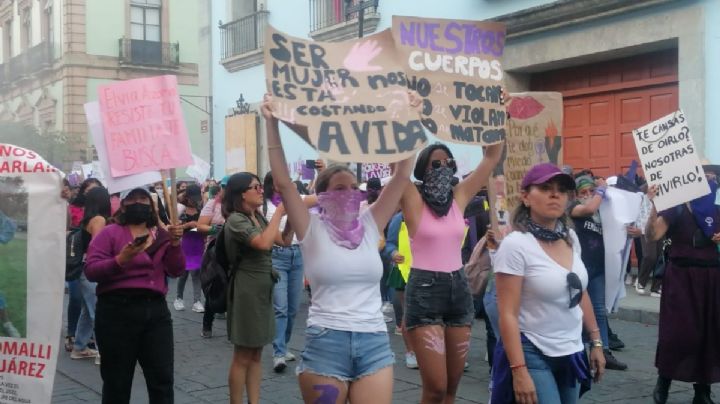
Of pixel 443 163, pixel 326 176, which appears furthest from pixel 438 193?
pixel 326 176

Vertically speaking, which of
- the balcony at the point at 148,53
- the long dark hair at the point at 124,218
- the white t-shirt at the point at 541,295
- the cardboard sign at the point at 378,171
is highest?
the balcony at the point at 148,53

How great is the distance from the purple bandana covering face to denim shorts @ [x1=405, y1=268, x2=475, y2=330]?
0.87m

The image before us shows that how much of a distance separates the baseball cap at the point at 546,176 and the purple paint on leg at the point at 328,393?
124cm

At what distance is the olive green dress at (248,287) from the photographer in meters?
5.78

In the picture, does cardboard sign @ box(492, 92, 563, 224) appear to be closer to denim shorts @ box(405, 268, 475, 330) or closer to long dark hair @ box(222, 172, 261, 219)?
A: denim shorts @ box(405, 268, 475, 330)

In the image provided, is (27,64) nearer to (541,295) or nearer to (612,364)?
(612,364)

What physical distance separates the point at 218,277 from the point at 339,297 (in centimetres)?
228

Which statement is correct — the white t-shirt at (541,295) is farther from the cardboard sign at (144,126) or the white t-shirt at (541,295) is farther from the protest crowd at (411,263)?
the cardboard sign at (144,126)

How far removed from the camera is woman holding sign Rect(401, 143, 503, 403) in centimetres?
476

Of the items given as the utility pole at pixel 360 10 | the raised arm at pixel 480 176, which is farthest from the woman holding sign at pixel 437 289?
the utility pole at pixel 360 10

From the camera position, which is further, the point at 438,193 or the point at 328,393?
the point at 438,193

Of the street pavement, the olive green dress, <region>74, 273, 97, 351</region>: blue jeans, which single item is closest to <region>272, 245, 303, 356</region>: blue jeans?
the street pavement

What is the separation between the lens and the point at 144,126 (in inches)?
220

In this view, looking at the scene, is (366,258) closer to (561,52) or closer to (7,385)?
(7,385)
